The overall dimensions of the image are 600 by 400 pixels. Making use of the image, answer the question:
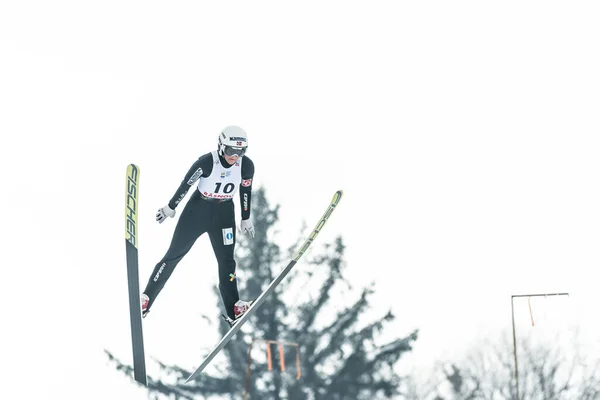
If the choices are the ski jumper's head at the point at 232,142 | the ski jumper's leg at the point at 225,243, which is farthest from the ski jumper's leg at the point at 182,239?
the ski jumper's head at the point at 232,142

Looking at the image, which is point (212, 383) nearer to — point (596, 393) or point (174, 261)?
point (596, 393)

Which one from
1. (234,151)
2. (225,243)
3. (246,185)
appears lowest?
(225,243)

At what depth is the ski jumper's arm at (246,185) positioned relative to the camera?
11.7 m

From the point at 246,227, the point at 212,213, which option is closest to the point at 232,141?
the point at 212,213

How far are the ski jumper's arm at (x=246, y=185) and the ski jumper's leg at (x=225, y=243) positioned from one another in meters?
0.12

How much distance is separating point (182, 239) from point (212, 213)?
0.39 m

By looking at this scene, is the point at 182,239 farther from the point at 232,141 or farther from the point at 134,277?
the point at 232,141

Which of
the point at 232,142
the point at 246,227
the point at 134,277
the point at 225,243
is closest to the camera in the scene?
the point at 232,142

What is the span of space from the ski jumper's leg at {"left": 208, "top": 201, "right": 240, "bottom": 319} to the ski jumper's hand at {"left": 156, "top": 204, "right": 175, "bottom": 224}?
572mm

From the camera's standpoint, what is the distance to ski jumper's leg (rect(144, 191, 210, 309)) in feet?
38.5

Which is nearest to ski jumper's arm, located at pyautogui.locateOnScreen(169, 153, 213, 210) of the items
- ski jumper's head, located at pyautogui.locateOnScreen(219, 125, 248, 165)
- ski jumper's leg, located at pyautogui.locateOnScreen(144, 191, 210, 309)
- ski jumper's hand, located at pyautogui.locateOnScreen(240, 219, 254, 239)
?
ski jumper's head, located at pyautogui.locateOnScreen(219, 125, 248, 165)

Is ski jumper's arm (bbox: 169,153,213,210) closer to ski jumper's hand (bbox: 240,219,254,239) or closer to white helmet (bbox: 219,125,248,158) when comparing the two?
white helmet (bbox: 219,125,248,158)

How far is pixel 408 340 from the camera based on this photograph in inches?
1505

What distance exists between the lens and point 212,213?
11.8 meters
